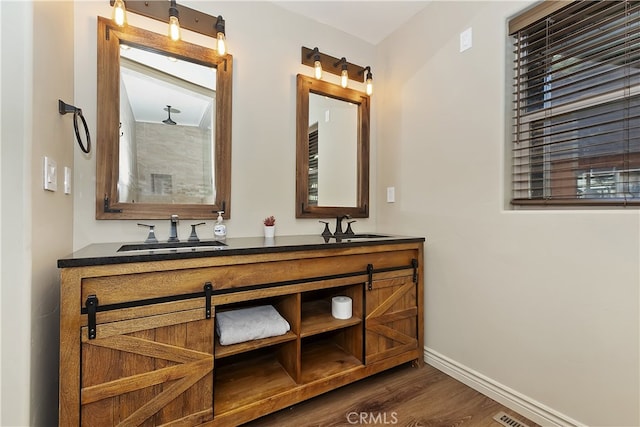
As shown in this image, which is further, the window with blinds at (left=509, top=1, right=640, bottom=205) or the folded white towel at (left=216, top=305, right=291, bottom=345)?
the folded white towel at (left=216, top=305, right=291, bottom=345)

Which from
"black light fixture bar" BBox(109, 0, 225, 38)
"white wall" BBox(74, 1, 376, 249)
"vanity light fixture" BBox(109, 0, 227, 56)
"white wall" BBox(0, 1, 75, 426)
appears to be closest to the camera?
"white wall" BBox(0, 1, 75, 426)

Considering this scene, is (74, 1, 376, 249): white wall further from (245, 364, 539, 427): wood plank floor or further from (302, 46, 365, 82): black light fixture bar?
(245, 364, 539, 427): wood plank floor

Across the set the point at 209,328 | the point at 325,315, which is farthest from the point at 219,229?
the point at 325,315

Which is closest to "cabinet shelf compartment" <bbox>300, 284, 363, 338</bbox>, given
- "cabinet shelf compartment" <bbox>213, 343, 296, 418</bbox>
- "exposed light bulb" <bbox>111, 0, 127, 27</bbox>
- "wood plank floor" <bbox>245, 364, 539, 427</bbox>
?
"cabinet shelf compartment" <bbox>213, 343, 296, 418</bbox>

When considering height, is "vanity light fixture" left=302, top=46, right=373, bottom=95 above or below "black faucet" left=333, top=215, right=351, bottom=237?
above

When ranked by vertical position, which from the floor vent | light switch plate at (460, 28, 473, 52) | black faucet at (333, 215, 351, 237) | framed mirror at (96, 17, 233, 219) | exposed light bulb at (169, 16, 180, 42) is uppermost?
light switch plate at (460, 28, 473, 52)

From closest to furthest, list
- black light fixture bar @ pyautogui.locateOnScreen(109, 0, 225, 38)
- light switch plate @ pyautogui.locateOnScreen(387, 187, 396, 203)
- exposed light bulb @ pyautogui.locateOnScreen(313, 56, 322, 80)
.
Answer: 1. black light fixture bar @ pyautogui.locateOnScreen(109, 0, 225, 38)
2. exposed light bulb @ pyautogui.locateOnScreen(313, 56, 322, 80)
3. light switch plate @ pyautogui.locateOnScreen(387, 187, 396, 203)

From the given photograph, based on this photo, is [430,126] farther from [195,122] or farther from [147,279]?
[147,279]

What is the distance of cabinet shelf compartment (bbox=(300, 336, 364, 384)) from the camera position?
5.38ft

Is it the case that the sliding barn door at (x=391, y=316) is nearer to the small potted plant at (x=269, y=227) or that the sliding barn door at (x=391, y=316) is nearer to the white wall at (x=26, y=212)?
the small potted plant at (x=269, y=227)

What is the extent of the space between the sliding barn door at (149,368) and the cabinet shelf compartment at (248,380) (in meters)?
0.14

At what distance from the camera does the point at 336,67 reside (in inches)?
90.5

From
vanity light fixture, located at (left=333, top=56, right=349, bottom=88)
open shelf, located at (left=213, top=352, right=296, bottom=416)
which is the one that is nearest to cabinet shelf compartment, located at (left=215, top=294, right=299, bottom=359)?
open shelf, located at (left=213, top=352, right=296, bottom=416)

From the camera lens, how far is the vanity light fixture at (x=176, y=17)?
1.50 meters
